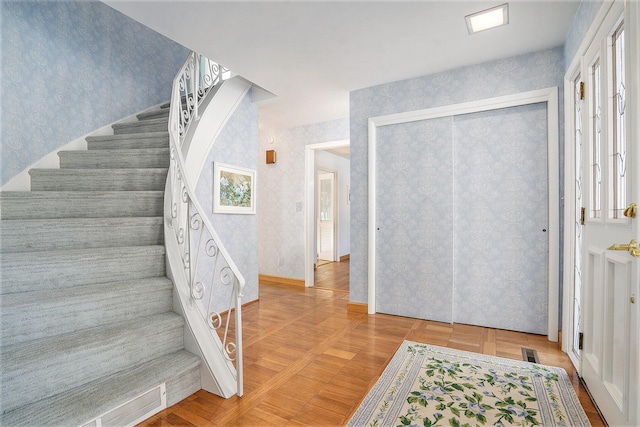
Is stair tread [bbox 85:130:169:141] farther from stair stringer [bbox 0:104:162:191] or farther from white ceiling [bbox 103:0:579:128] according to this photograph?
white ceiling [bbox 103:0:579:128]

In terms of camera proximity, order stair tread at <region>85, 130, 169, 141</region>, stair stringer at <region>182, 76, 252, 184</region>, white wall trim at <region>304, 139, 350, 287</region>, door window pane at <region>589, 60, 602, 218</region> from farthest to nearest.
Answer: white wall trim at <region>304, 139, 350, 287</region>, stair stringer at <region>182, 76, 252, 184</region>, stair tread at <region>85, 130, 169, 141</region>, door window pane at <region>589, 60, 602, 218</region>

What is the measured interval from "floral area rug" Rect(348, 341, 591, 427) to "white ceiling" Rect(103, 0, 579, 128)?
2.46 m

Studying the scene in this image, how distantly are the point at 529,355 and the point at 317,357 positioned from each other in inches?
62.7

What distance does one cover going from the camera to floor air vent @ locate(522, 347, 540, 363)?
2.28m

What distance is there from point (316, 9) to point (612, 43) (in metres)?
1.69

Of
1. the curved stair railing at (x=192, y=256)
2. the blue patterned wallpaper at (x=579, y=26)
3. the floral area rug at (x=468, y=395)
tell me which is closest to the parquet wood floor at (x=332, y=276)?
the curved stair railing at (x=192, y=256)

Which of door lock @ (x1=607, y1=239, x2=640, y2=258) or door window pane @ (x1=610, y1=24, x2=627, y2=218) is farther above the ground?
door window pane @ (x1=610, y1=24, x2=627, y2=218)

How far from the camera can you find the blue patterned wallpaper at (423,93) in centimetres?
270

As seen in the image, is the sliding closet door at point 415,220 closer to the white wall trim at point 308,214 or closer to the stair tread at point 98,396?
the white wall trim at point 308,214

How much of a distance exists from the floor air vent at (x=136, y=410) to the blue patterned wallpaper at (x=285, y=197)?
323 centimetres

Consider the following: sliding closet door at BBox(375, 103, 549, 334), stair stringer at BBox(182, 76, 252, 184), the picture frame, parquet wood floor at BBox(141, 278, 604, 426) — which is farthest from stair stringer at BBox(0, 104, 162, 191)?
sliding closet door at BBox(375, 103, 549, 334)

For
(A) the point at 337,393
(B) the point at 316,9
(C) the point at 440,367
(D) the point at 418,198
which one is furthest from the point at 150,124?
(C) the point at 440,367

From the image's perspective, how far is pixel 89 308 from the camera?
5.47ft

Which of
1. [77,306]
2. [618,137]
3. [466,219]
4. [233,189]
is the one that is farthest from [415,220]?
[77,306]
